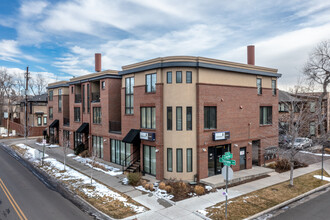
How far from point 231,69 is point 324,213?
12.4 m

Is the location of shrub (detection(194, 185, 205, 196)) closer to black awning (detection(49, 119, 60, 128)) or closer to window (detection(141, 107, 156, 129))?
window (detection(141, 107, 156, 129))

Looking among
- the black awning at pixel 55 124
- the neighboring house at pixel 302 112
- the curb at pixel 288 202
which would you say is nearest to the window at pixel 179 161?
the curb at pixel 288 202

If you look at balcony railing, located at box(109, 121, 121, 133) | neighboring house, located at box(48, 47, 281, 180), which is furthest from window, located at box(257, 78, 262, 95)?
balcony railing, located at box(109, 121, 121, 133)

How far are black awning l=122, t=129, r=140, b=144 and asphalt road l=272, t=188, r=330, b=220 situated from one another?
12091 millimetres

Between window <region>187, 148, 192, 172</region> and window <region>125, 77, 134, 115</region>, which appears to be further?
window <region>125, 77, 134, 115</region>

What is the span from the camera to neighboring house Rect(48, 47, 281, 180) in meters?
18.4

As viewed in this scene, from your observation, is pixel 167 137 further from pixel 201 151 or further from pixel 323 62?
pixel 323 62

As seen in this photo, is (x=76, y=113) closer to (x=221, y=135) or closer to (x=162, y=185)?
(x=162, y=185)

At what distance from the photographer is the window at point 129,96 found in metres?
22.2

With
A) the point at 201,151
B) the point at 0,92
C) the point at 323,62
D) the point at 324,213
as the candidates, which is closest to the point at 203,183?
the point at 201,151

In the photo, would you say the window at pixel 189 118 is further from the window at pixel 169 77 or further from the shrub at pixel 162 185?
the shrub at pixel 162 185

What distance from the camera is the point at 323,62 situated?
3766 centimetres

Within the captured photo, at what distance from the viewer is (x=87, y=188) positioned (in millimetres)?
17188

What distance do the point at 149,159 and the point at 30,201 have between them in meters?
9.13
